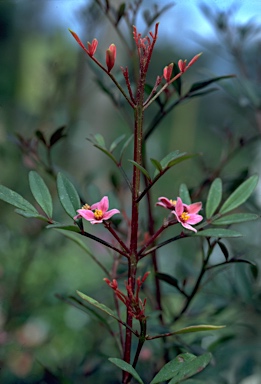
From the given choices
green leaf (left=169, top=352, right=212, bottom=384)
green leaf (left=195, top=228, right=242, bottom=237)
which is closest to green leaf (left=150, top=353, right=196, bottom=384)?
green leaf (left=169, top=352, right=212, bottom=384)

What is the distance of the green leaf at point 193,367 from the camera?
0.44m

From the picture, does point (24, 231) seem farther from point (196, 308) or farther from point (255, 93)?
point (255, 93)

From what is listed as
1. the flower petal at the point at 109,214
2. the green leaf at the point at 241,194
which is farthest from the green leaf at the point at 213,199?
the flower petal at the point at 109,214

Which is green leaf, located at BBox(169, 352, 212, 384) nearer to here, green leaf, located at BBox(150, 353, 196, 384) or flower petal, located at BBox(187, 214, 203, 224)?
green leaf, located at BBox(150, 353, 196, 384)

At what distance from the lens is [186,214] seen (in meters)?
0.48


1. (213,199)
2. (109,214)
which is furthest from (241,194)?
(109,214)

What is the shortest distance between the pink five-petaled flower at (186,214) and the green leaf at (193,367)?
0.35ft

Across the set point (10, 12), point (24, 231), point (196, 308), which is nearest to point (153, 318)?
point (196, 308)

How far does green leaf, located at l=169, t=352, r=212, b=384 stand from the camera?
437 mm

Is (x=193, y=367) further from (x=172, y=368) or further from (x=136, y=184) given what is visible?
(x=136, y=184)

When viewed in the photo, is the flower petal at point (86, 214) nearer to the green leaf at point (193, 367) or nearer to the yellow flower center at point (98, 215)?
the yellow flower center at point (98, 215)

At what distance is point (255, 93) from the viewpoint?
0.83 meters

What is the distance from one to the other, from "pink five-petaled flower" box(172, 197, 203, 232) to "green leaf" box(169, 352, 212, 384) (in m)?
0.11

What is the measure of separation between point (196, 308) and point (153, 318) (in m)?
0.18
